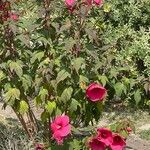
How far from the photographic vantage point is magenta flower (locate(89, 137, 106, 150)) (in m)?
4.24

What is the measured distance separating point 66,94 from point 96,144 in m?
1.05

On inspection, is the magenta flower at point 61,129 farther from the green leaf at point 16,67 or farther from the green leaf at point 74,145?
the green leaf at point 16,67

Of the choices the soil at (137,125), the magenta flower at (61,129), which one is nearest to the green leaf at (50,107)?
the magenta flower at (61,129)

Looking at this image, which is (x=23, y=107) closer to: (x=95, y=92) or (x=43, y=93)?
(x=43, y=93)

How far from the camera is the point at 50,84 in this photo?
5.32 meters

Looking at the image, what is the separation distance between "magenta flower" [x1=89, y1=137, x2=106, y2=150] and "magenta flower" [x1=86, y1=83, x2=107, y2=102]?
651 mm

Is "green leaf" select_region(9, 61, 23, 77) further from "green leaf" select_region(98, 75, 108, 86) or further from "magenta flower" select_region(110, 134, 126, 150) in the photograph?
"magenta flower" select_region(110, 134, 126, 150)

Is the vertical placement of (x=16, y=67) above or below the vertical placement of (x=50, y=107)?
above

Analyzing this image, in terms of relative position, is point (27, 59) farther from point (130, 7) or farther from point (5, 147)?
point (130, 7)

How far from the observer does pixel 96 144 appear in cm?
426

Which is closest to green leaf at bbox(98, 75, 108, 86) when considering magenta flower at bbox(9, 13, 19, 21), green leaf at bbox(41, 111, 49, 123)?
green leaf at bbox(41, 111, 49, 123)

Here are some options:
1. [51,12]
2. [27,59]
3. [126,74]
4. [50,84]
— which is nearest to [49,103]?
[50,84]

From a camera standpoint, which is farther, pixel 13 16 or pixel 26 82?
pixel 26 82

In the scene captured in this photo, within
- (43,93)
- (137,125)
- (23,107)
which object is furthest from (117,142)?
(137,125)
